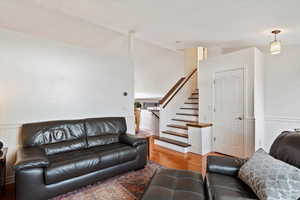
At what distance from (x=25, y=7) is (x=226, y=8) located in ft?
10.7

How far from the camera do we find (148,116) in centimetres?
614

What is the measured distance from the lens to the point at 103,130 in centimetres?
318

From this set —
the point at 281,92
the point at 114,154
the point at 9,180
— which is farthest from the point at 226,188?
the point at 281,92

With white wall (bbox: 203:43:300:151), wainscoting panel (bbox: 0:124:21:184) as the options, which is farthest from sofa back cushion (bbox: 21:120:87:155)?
white wall (bbox: 203:43:300:151)

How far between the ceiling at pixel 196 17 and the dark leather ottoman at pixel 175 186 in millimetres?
2333

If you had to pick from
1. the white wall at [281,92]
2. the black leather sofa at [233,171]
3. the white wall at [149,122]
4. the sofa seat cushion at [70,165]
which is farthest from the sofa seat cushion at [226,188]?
the white wall at [149,122]

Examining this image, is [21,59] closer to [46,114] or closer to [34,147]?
[46,114]

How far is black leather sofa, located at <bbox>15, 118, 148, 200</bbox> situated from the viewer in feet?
6.31

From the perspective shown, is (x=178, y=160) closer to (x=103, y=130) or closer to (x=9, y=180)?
(x=103, y=130)

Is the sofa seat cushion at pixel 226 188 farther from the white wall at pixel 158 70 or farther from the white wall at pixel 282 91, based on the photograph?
the white wall at pixel 158 70

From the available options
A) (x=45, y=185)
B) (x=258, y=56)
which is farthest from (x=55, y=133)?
(x=258, y=56)

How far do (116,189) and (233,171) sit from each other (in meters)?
1.52

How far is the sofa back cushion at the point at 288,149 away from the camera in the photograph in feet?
5.09

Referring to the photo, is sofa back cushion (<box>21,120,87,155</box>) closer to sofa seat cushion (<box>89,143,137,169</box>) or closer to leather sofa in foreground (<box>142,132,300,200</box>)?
sofa seat cushion (<box>89,143,137,169</box>)
